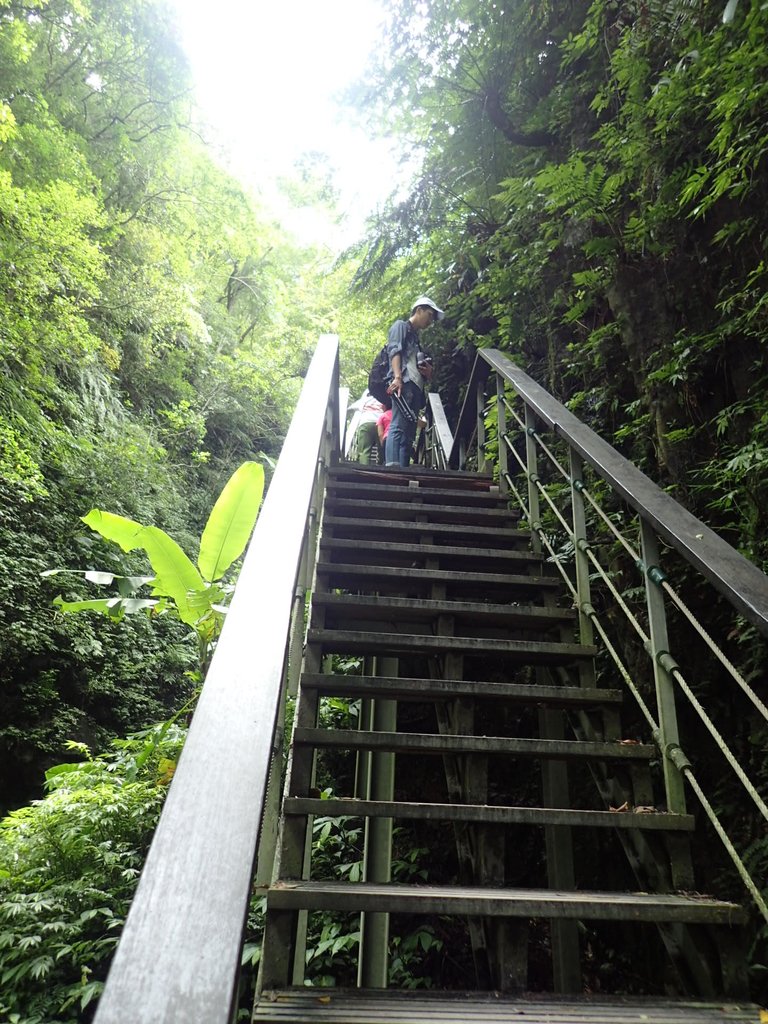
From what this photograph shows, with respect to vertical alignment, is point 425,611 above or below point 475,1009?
above

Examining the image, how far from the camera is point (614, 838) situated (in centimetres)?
294

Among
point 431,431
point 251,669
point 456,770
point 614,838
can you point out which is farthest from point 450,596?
point 431,431

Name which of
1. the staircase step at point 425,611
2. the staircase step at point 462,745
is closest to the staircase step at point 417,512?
the staircase step at point 425,611

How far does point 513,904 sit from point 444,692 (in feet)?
2.42

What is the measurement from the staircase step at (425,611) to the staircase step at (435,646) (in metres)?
0.19

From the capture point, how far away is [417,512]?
3.38 m

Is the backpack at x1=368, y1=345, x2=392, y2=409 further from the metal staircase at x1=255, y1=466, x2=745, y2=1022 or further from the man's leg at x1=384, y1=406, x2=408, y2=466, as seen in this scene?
the metal staircase at x1=255, y1=466, x2=745, y2=1022

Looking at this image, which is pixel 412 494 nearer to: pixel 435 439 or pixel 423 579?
pixel 423 579

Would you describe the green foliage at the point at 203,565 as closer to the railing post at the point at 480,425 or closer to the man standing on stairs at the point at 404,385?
the man standing on stairs at the point at 404,385

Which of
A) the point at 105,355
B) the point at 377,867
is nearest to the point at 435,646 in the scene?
the point at 377,867

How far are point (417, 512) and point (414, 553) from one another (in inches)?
19.9

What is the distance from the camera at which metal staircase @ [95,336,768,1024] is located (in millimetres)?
718

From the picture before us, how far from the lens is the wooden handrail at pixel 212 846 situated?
0.53m

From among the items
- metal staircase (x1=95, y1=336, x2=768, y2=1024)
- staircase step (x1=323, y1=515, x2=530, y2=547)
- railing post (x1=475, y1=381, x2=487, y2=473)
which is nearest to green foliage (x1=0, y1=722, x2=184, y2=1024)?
metal staircase (x1=95, y1=336, x2=768, y2=1024)
